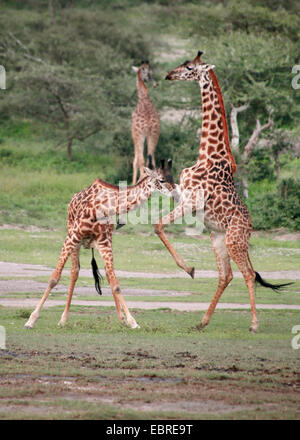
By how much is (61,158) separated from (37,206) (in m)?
5.64

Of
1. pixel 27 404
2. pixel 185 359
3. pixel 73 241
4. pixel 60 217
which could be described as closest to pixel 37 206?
pixel 60 217

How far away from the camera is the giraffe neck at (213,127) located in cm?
1130

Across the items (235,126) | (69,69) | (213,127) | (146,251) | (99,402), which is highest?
(69,69)

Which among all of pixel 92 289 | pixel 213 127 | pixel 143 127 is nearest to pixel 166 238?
pixel 213 127

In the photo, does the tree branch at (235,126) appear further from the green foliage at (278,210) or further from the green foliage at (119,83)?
the green foliage at (278,210)

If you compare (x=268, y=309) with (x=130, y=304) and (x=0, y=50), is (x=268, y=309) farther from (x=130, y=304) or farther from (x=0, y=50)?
(x=0, y=50)

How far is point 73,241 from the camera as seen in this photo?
35.2 feet

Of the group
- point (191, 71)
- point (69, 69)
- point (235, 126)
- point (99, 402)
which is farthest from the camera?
point (69, 69)

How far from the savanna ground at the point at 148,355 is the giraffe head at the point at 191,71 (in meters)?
3.22

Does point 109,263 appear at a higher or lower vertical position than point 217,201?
lower

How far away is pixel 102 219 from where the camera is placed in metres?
10.8

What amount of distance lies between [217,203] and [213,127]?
4.29 feet

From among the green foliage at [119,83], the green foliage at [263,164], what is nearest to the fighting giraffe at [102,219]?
the green foliage at [119,83]

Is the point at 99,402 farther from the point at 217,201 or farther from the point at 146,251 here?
the point at 146,251
